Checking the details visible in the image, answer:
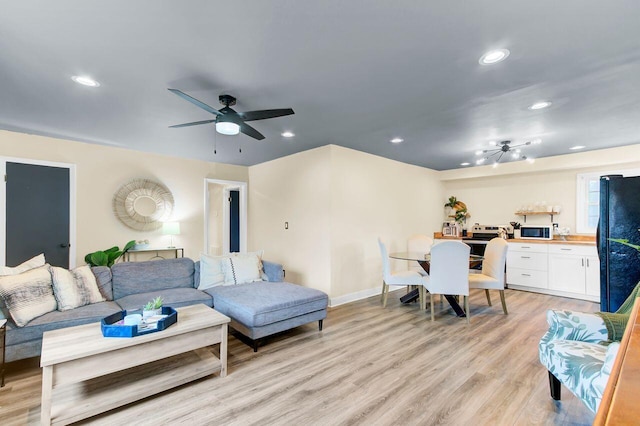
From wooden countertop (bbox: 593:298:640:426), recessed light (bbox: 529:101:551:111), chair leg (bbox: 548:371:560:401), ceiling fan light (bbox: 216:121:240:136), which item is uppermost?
recessed light (bbox: 529:101:551:111)

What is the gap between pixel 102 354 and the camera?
6.37ft

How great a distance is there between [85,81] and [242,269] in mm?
2498

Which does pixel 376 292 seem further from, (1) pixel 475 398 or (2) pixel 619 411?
(2) pixel 619 411

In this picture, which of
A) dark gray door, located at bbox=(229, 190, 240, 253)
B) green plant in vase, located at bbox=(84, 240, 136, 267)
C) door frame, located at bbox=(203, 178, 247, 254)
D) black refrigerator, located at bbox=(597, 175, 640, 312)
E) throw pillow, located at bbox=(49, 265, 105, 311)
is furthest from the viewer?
dark gray door, located at bbox=(229, 190, 240, 253)

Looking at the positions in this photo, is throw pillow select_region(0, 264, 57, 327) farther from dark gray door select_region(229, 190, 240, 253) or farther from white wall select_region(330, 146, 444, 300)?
dark gray door select_region(229, 190, 240, 253)

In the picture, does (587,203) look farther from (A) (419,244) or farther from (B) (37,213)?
(B) (37,213)

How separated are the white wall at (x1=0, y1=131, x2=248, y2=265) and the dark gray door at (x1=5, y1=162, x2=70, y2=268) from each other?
16 centimetres

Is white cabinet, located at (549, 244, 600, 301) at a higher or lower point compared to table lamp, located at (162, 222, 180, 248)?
lower

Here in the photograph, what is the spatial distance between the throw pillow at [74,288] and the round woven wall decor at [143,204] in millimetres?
1849

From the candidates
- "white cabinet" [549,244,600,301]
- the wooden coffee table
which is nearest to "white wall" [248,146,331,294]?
the wooden coffee table

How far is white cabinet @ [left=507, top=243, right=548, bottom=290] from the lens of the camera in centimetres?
511

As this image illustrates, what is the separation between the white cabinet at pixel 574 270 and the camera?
4.59m

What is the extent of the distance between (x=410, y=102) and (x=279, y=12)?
66.5 inches

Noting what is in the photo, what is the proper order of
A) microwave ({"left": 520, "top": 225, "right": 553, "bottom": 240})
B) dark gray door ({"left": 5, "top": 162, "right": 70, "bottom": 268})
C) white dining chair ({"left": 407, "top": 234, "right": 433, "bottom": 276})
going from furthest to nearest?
1. microwave ({"left": 520, "top": 225, "right": 553, "bottom": 240})
2. white dining chair ({"left": 407, "top": 234, "right": 433, "bottom": 276})
3. dark gray door ({"left": 5, "top": 162, "right": 70, "bottom": 268})
